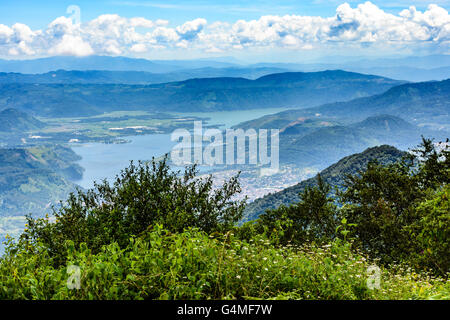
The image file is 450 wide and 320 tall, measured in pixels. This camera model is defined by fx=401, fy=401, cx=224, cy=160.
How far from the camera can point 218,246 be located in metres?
3.42

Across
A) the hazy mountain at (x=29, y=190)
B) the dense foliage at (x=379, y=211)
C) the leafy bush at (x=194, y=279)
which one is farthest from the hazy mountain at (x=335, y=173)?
the hazy mountain at (x=29, y=190)

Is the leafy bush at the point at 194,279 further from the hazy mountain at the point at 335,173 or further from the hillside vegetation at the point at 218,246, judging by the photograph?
the hazy mountain at the point at 335,173

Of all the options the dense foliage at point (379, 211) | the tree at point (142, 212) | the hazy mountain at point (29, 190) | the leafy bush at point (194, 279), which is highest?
the leafy bush at point (194, 279)

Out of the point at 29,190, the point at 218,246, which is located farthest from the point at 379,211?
the point at 29,190

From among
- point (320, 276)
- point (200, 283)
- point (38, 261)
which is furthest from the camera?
point (38, 261)

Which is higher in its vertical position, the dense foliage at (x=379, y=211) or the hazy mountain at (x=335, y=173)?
the dense foliage at (x=379, y=211)

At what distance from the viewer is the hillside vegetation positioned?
2676mm

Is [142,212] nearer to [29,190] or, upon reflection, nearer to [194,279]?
[194,279]

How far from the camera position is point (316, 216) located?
12.4 metres

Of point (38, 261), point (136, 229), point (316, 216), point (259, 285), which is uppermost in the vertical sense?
point (259, 285)

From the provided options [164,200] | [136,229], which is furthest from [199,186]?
[136,229]

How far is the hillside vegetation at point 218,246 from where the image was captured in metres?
2.68
